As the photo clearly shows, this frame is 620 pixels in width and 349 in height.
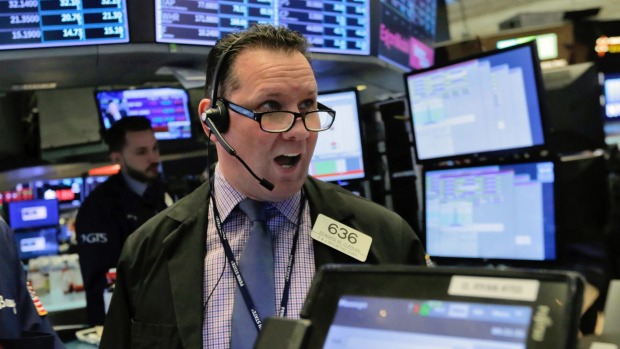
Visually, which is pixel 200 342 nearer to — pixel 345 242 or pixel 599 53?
pixel 345 242

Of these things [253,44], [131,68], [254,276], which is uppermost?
[131,68]

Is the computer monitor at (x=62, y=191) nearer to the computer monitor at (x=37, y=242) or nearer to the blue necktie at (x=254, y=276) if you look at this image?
the computer monitor at (x=37, y=242)

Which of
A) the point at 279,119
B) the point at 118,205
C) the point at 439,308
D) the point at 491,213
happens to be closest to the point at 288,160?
the point at 279,119

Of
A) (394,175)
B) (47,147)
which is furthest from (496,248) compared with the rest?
(47,147)

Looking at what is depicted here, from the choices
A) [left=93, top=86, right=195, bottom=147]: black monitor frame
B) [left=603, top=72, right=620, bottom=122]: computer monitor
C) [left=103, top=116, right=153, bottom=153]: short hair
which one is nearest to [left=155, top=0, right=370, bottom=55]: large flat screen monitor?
[left=103, top=116, right=153, bottom=153]: short hair

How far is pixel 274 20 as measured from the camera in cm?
338

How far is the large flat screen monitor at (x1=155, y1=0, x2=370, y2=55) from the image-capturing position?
292cm

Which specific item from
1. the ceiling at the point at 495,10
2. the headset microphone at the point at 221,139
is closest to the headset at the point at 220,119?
the headset microphone at the point at 221,139

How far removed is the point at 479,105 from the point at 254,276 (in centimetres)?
156

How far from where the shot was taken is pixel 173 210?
1548mm

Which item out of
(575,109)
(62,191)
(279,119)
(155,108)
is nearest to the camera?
(279,119)

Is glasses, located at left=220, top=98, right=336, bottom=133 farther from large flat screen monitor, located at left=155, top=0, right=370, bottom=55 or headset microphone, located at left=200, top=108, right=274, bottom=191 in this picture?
large flat screen monitor, located at left=155, top=0, right=370, bottom=55

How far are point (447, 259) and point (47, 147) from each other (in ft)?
9.63

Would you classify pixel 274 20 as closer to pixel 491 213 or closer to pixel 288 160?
pixel 491 213
